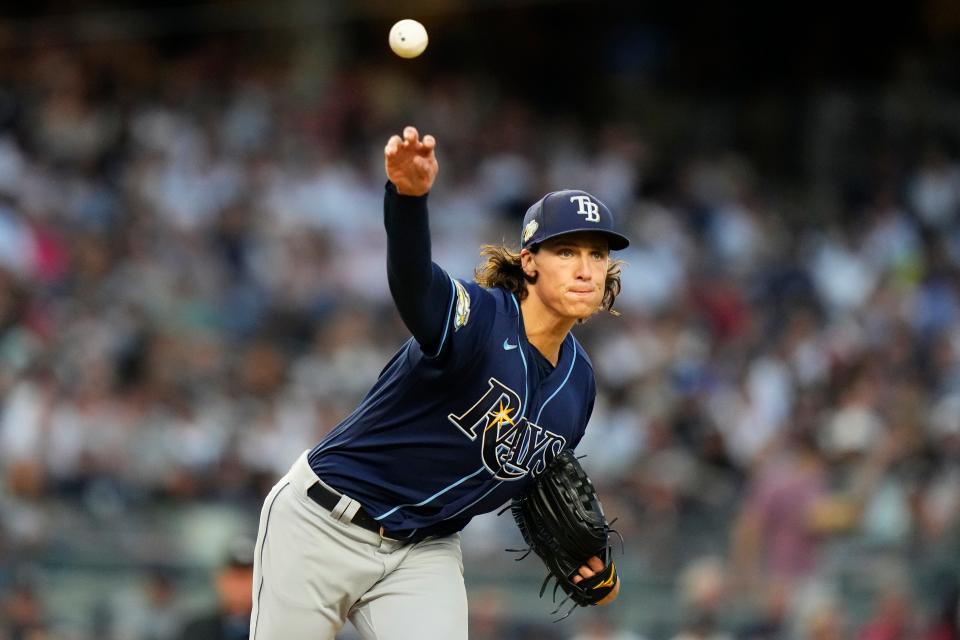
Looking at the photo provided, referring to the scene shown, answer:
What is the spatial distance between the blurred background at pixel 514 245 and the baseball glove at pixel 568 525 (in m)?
1.89

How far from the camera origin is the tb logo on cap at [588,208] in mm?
4672

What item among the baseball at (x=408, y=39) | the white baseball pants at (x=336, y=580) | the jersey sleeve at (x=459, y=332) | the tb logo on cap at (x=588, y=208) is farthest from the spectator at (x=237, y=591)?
the baseball at (x=408, y=39)

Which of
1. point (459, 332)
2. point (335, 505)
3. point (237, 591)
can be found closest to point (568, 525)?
point (335, 505)

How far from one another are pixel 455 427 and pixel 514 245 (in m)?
7.54

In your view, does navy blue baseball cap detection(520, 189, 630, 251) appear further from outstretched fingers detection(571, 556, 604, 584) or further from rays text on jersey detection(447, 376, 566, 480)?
outstretched fingers detection(571, 556, 604, 584)

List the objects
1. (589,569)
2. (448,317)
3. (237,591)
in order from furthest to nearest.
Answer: (237,591) < (589,569) < (448,317)

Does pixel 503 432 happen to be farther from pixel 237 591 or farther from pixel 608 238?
pixel 237 591

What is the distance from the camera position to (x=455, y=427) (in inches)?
183

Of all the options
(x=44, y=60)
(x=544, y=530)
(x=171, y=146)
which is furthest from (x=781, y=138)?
(x=544, y=530)

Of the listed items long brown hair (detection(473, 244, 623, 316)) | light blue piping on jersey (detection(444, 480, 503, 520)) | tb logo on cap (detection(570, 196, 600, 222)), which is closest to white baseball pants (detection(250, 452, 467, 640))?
light blue piping on jersey (detection(444, 480, 503, 520))

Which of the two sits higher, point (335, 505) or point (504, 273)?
point (504, 273)

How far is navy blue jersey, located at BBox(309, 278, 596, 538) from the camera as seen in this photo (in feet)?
15.1

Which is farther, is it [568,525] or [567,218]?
[568,525]

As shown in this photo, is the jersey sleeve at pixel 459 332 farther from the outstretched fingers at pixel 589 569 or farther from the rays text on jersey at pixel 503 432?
the outstretched fingers at pixel 589 569
